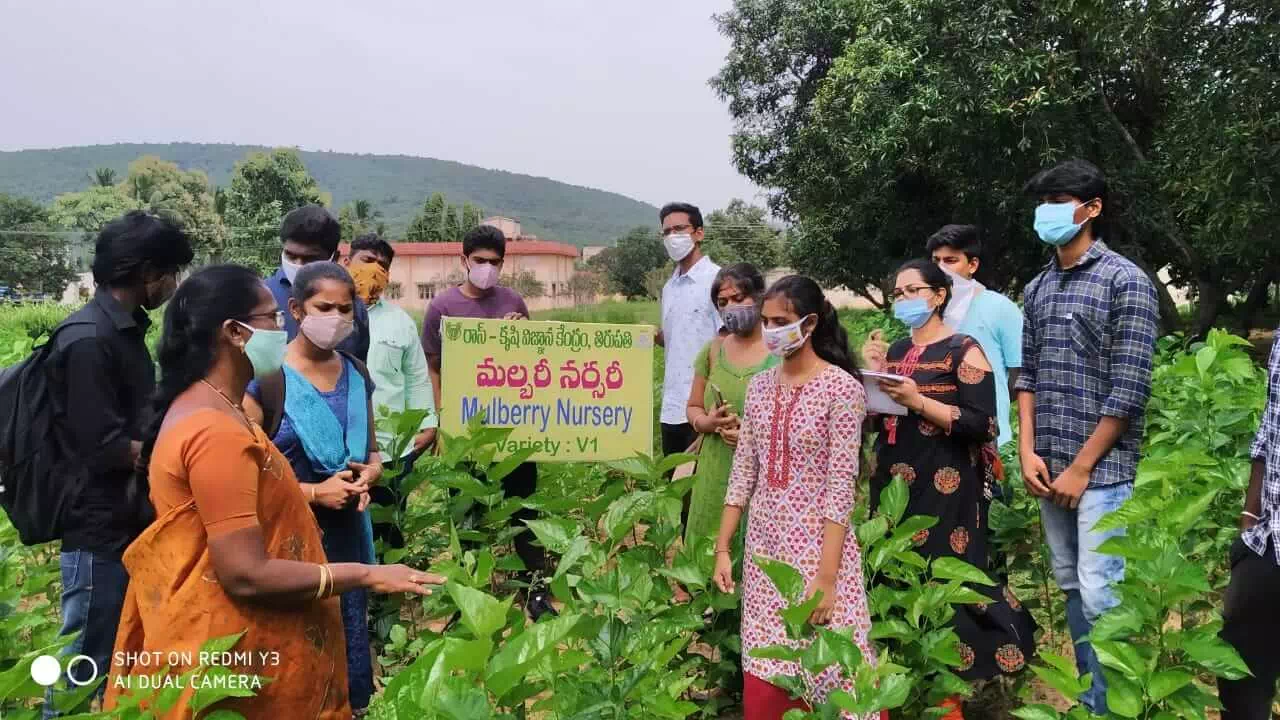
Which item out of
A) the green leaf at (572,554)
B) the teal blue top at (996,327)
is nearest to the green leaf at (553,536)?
the green leaf at (572,554)

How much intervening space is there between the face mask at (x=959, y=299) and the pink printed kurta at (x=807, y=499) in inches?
59.2

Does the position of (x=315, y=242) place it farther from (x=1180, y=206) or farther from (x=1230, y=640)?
(x=1180, y=206)

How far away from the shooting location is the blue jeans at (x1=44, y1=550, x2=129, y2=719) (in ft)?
7.91

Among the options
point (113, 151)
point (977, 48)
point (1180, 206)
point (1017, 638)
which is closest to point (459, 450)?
point (1017, 638)

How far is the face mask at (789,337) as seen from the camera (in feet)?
7.86

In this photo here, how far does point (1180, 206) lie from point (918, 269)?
10.4m

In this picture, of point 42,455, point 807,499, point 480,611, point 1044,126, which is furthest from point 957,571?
point 1044,126

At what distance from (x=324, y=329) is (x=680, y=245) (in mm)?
2024

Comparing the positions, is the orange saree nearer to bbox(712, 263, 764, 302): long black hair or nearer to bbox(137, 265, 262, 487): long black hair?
bbox(137, 265, 262, 487): long black hair

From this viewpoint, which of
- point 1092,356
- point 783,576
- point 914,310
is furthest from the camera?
point 914,310

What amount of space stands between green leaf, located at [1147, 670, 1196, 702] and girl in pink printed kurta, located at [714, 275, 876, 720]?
724 millimetres

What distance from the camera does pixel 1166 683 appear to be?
165 centimetres

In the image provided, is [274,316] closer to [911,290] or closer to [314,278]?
[314,278]

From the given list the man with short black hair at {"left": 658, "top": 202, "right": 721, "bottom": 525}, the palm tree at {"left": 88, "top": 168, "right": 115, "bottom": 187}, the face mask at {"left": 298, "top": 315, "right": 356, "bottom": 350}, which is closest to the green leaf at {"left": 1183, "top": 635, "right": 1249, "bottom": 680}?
the face mask at {"left": 298, "top": 315, "right": 356, "bottom": 350}
